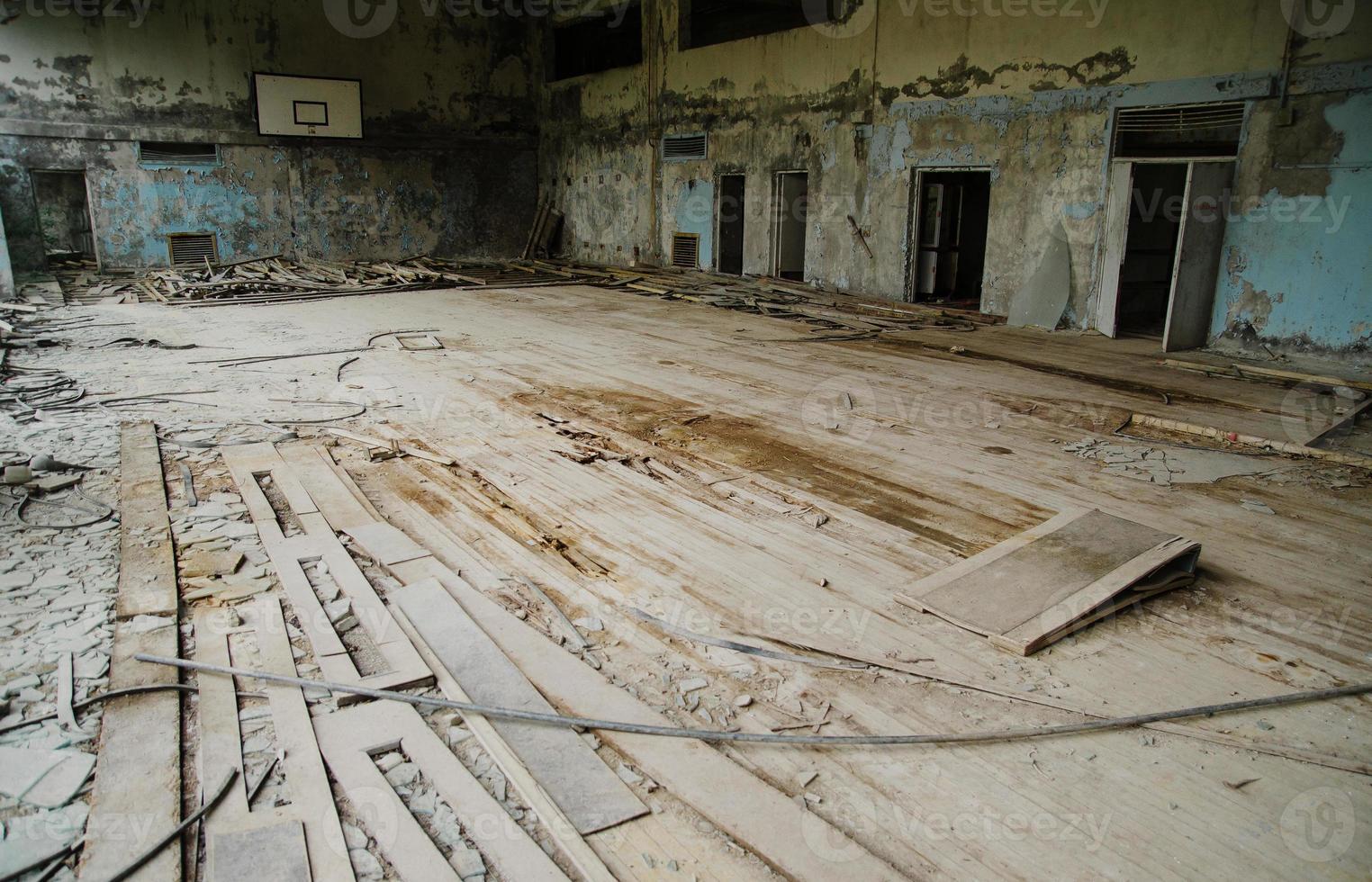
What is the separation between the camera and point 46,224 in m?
15.8

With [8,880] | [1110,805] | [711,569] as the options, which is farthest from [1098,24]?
[8,880]

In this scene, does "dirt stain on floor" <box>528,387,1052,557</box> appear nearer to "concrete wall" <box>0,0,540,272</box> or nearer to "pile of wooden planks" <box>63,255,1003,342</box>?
"pile of wooden planks" <box>63,255,1003,342</box>

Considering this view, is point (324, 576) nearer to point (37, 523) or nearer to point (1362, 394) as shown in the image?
point (37, 523)

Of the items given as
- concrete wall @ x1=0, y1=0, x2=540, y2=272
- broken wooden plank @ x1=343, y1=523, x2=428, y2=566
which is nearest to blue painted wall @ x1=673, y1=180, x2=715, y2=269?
concrete wall @ x1=0, y1=0, x2=540, y2=272

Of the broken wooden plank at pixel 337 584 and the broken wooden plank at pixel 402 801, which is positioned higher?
the broken wooden plank at pixel 337 584

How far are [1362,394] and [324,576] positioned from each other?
285 inches

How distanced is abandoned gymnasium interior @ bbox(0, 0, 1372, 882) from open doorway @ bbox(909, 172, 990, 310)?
67mm

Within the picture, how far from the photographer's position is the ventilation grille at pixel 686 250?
14625mm

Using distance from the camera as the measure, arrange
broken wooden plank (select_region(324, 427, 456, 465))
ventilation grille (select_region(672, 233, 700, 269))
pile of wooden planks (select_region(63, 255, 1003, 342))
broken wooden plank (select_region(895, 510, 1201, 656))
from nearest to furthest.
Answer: broken wooden plank (select_region(895, 510, 1201, 656))
broken wooden plank (select_region(324, 427, 456, 465))
pile of wooden planks (select_region(63, 255, 1003, 342))
ventilation grille (select_region(672, 233, 700, 269))

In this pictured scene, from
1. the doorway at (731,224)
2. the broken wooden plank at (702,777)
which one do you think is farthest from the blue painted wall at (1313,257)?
the broken wooden plank at (702,777)

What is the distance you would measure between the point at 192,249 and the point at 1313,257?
15.2 metres

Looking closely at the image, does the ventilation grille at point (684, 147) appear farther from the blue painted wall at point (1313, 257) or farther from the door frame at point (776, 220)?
the blue painted wall at point (1313, 257)

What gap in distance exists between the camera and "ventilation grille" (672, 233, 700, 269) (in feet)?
48.0

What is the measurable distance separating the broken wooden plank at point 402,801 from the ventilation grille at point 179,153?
14617mm
